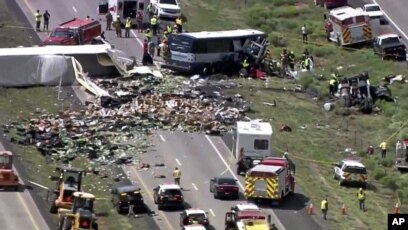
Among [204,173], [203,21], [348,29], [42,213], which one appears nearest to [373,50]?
[348,29]

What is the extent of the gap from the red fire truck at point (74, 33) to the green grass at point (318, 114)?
9700 millimetres

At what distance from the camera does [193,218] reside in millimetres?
87625

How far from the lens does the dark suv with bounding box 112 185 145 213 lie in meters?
90.6

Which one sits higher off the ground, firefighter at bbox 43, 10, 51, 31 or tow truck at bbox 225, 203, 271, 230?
firefighter at bbox 43, 10, 51, 31

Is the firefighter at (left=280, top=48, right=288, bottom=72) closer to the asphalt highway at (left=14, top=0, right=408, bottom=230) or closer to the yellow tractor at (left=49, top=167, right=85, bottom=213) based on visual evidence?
the asphalt highway at (left=14, top=0, right=408, bottom=230)

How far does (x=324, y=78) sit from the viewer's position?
124 m

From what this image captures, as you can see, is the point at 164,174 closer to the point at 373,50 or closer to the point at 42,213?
the point at 42,213

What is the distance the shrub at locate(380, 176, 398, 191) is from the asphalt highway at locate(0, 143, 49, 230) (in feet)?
72.5

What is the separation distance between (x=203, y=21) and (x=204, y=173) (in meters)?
37.3

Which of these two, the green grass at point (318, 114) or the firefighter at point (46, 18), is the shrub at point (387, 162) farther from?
the firefighter at point (46, 18)

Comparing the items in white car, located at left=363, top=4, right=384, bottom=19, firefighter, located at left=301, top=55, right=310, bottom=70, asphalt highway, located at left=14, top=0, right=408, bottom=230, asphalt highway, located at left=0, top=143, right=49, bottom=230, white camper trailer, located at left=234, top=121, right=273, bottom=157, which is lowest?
asphalt highway, located at left=14, top=0, right=408, bottom=230

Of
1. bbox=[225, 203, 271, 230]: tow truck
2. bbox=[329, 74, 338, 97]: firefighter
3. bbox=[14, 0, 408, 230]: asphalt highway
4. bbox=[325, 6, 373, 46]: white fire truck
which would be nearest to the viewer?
bbox=[225, 203, 271, 230]: tow truck

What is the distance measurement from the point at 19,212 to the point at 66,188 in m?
2.80

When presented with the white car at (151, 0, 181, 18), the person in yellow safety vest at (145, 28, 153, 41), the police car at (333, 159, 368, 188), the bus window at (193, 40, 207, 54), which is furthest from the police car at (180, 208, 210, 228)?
the white car at (151, 0, 181, 18)
